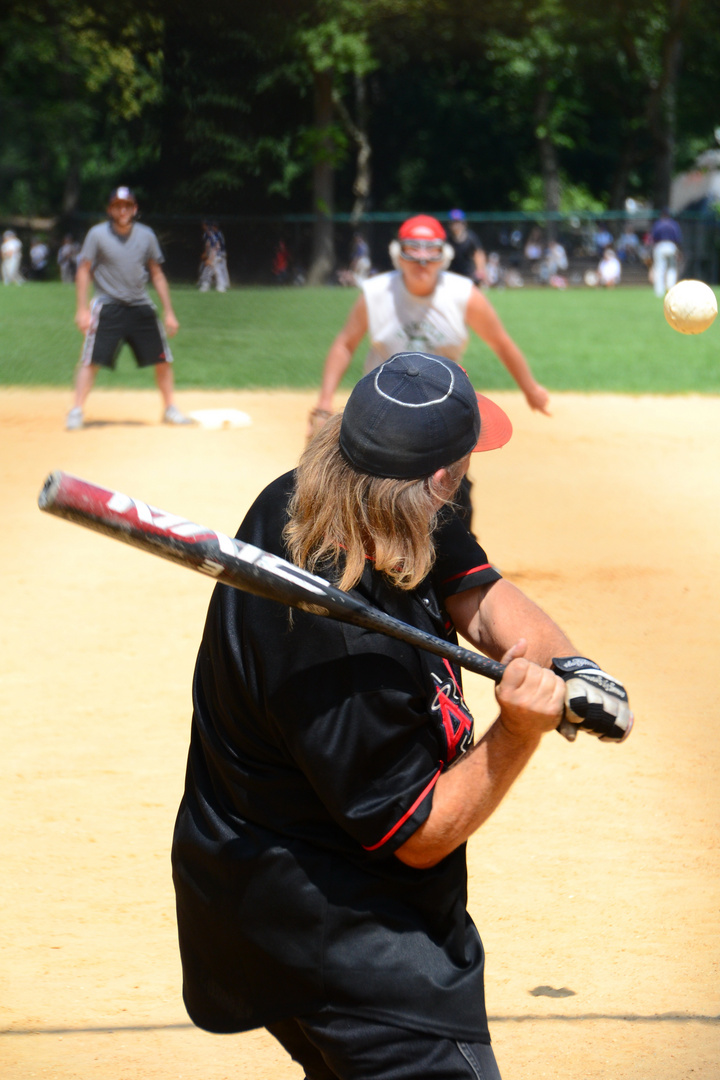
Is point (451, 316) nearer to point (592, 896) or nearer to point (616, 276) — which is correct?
point (592, 896)

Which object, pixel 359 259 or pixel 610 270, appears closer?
pixel 359 259

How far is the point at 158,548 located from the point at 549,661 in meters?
0.67

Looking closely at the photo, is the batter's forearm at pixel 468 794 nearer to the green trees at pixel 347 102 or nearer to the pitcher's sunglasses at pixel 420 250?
the pitcher's sunglasses at pixel 420 250

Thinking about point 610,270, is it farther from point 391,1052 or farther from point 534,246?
point 391,1052

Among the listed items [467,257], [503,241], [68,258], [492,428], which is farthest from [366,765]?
[503,241]

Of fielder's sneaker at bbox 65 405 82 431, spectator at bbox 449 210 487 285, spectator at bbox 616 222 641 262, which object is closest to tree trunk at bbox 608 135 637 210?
spectator at bbox 616 222 641 262

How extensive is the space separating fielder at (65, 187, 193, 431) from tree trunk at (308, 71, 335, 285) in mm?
8084

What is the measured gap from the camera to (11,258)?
23.3m

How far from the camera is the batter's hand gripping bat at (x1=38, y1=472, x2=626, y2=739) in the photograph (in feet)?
5.15

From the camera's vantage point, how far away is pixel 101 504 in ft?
5.25

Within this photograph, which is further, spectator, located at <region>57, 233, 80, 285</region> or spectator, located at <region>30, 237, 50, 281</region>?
spectator, located at <region>30, 237, 50, 281</region>

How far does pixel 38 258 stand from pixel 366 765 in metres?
22.3

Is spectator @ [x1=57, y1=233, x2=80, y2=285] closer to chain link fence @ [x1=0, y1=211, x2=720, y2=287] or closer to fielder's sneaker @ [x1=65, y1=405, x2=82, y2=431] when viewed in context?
chain link fence @ [x1=0, y1=211, x2=720, y2=287]

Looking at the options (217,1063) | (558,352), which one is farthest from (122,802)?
(558,352)
